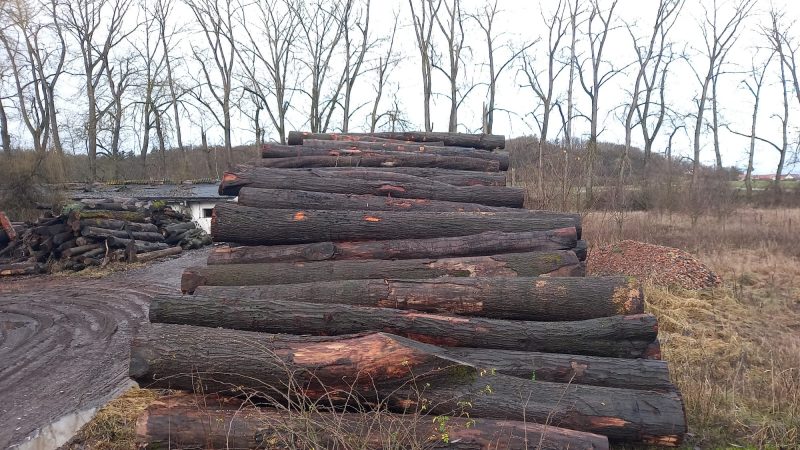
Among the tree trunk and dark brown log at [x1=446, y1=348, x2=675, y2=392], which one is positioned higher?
the tree trunk

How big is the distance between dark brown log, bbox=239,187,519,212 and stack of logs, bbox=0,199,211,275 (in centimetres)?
1085

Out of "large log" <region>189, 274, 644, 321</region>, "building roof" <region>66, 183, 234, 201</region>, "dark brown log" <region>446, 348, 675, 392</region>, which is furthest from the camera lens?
"building roof" <region>66, 183, 234, 201</region>

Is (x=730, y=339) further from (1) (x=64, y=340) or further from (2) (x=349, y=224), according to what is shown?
(1) (x=64, y=340)

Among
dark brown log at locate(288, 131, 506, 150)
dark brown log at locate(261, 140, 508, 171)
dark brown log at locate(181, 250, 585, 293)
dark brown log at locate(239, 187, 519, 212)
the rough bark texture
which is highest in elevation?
dark brown log at locate(288, 131, 506, 150)

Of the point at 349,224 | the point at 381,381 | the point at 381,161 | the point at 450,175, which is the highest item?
the point at 381,161

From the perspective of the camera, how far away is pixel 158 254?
16.6 meters

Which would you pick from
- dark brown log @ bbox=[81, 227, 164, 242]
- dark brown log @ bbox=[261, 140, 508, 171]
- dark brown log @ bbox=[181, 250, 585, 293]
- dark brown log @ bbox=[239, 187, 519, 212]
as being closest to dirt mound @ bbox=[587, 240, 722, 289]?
dark brown log @ bbox=[261, 140, 508, 171]

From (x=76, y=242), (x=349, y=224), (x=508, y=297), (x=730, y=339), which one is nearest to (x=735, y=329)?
(x=730, y=339)

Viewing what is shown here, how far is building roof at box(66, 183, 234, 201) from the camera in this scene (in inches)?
811

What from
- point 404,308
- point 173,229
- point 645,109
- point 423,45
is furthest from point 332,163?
point 645,109

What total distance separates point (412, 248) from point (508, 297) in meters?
1.58

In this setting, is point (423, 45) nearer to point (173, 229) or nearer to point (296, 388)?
point (173, 229)

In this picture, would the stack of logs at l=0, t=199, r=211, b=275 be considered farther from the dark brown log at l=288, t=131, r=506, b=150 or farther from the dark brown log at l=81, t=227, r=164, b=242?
the dark brown log at l=288, t=131, r=506, b=150

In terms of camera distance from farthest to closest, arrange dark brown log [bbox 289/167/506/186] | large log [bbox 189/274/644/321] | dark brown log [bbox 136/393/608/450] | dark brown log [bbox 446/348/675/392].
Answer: dark brown log [bbox 289/167/506/186]
large log [bbox 189/274/644/321]
dark brown log [bbox 446/348/675/392]
dark brown log [bbox 136/393/608/450]
